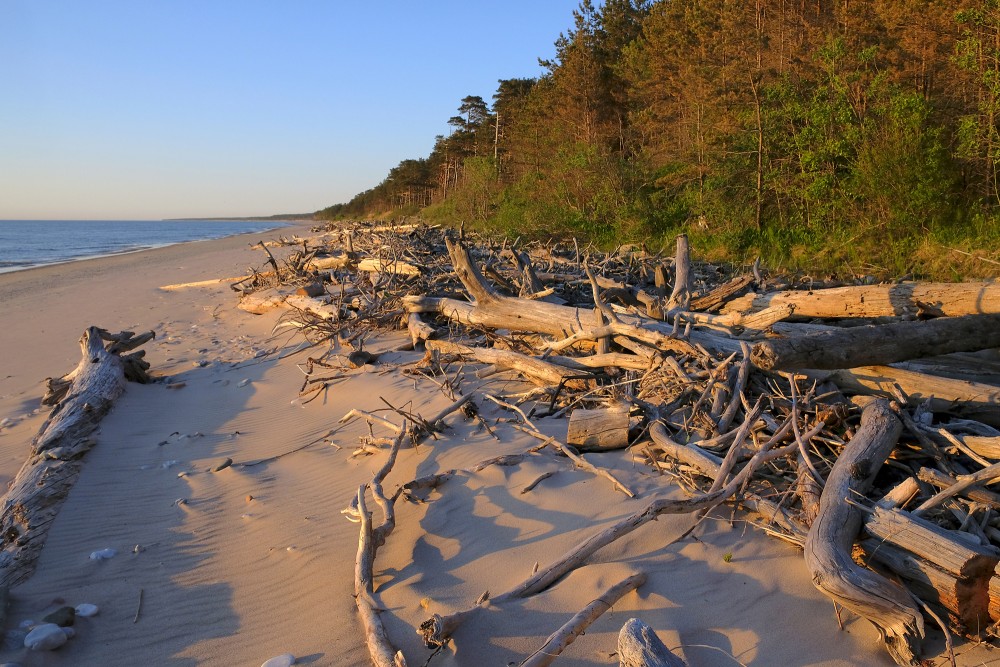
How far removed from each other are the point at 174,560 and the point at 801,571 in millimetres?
3286

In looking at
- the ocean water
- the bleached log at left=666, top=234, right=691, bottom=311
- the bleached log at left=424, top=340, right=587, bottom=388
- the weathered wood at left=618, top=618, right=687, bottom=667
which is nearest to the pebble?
the weathered wood at left=618, top=618, right=687, bottom=667

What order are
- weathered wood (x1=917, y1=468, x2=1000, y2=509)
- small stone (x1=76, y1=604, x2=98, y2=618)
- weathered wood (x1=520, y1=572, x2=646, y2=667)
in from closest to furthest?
weathered wood (x1=520, y1=572, x2=646, y2=667), weathered wood (x1=917, y1=468, x2=1000, y2=509), small stone (x1=76, y1=604, x2=98, y2=618)

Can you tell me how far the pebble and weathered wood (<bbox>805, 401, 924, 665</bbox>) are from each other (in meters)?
3.29

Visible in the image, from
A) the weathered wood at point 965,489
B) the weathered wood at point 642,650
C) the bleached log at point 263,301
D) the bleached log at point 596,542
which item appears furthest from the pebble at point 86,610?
the bleached log at point 263,301

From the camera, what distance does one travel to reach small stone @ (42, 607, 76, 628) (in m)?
2.84

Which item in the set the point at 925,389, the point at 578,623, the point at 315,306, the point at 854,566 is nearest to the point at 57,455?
the point at 315,306

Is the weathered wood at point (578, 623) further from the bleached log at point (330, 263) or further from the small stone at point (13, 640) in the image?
the bleached log at point (330, 263)

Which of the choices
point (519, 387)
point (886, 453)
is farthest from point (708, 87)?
point (886, 453)

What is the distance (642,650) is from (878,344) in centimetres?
277

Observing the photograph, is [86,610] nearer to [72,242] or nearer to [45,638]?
[45,638]

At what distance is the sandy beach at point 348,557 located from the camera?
246cm

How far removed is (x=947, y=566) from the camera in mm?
2256

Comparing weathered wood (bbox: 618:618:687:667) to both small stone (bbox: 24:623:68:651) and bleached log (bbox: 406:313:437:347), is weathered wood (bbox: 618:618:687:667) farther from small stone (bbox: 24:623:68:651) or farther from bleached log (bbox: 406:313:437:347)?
bleached log (bbox: 406:313:437:347)

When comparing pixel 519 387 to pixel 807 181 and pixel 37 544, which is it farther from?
pixel 807 181
